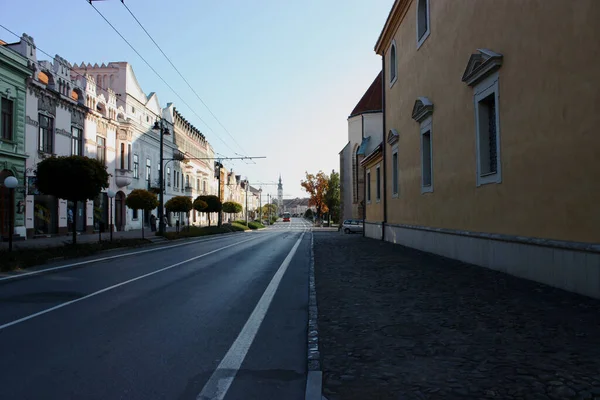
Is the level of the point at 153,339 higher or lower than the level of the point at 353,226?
lower

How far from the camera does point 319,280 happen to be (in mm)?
10242

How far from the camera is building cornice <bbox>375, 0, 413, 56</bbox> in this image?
19.5 metres

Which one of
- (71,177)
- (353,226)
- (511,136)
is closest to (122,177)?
(71,177)

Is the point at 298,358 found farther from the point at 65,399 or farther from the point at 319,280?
the point at 319,280

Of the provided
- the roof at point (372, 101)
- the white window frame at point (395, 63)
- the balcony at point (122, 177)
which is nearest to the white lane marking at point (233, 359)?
the white window frame at point (395, 63)

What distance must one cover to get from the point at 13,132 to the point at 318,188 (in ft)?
189

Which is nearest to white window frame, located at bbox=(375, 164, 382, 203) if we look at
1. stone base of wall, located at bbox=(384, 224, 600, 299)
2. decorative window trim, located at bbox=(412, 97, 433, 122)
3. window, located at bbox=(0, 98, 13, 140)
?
decorative window trim, located at bbox=(412, 97, 433, 122)

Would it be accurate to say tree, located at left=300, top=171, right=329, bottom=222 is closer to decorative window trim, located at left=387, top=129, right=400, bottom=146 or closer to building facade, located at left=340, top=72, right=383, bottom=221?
building facade, located at left=340, top=72, right=383, bottom=221

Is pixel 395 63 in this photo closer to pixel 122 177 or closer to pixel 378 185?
pixel 378 185

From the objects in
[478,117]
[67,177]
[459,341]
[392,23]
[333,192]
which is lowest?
Result: [459,341]

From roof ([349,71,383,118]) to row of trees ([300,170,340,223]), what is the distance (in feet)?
93.8

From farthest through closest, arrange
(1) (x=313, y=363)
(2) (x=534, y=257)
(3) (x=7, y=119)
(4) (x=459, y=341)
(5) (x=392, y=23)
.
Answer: (3) (x=7, y=119) → (5) (x=392, y=23) → (2) (x=534, y=257) → (4) (x=459, y=341) → (1) (x=313, y=363)

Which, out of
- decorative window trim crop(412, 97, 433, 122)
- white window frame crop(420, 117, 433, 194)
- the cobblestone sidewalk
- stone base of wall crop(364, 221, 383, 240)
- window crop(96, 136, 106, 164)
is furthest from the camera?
window crop(96, 136, 106, 164)

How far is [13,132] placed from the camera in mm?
23484
